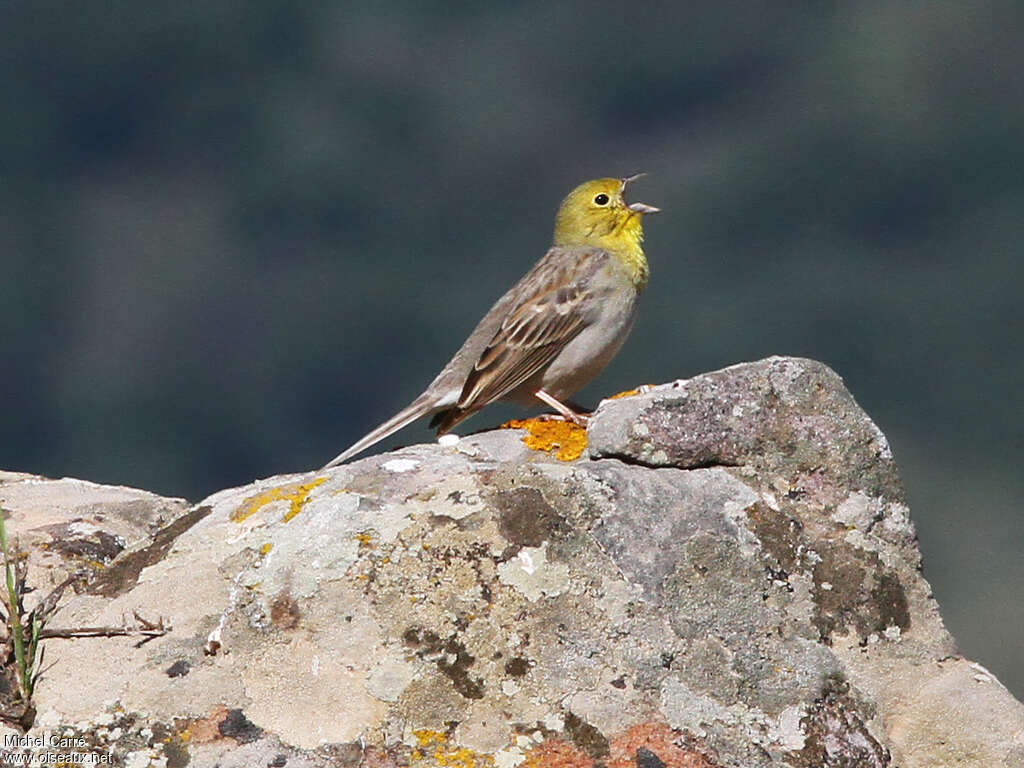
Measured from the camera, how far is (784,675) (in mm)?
4059

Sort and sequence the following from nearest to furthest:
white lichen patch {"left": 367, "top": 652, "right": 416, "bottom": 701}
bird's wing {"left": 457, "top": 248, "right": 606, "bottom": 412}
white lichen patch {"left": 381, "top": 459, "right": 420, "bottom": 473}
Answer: white lichen patch {"left": 367, "top": 652, "right": 416, "bottom": 701}
white lichen patch {"left": 381, "top": 459, "right": 420, "bottom": 473}
bird's wing {"left": 457, "top": 248, "right": 606, "bottom": 412}

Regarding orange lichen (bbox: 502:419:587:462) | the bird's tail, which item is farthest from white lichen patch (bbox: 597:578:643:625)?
the bird's tail

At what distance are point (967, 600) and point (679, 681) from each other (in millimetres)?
12982

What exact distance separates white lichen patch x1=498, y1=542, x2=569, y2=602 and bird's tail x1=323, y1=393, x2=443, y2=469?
2459mm

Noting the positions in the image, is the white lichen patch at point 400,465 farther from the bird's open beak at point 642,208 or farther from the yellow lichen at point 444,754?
the bird's open beak at point 642,208

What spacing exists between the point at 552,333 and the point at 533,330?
9cm

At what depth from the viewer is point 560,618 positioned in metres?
4.07

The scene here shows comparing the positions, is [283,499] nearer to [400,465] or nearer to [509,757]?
[400,465]

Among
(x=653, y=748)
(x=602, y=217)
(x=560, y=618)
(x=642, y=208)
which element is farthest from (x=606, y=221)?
(x=653, y=748)

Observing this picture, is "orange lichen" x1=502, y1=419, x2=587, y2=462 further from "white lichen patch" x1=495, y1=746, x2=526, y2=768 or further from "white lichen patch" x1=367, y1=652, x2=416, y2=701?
"white lichen patch" x1=495, y1=746, x2=526, y2=768

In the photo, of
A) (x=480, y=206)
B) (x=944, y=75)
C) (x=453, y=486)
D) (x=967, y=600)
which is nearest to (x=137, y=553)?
(x=453, y=486)

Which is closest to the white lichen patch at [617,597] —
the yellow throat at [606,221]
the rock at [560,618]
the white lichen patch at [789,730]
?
Result: the rock at [560,618]

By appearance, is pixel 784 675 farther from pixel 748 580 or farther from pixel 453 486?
pixel 453 486

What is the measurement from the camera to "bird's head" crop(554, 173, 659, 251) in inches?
329
